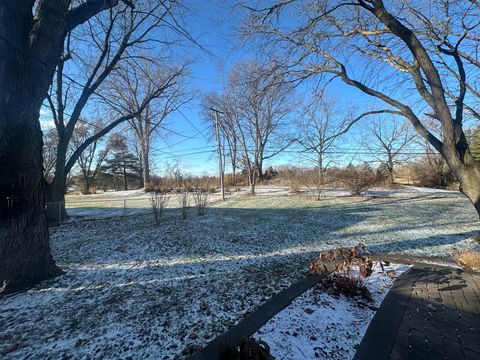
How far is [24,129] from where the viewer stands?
2736mm

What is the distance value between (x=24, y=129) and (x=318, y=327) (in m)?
4.24

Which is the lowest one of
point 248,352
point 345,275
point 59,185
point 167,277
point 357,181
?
point 167,277

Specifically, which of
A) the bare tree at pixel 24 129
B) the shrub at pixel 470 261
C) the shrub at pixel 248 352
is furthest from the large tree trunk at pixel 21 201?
the shrub at pixel 470 261

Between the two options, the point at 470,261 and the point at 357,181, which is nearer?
the point at 470,261

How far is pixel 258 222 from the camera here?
24.2ft

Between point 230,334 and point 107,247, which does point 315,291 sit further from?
point 107,247

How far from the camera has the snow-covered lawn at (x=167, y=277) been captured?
1.96 m

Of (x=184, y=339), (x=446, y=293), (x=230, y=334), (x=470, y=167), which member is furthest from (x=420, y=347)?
(x=470, y=167)

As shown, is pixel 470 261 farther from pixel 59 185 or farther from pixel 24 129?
pixel 59 185

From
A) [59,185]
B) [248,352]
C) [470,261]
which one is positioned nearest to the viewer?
[248,352]

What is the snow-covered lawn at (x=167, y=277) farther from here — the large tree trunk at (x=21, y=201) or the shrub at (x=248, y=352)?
the shrub at (x=248, y=352)

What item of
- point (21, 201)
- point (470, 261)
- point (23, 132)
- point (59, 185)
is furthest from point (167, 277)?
point (59, 185)

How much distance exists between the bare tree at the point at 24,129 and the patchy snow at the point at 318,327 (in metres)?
3.29

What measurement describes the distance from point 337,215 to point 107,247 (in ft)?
25.9
